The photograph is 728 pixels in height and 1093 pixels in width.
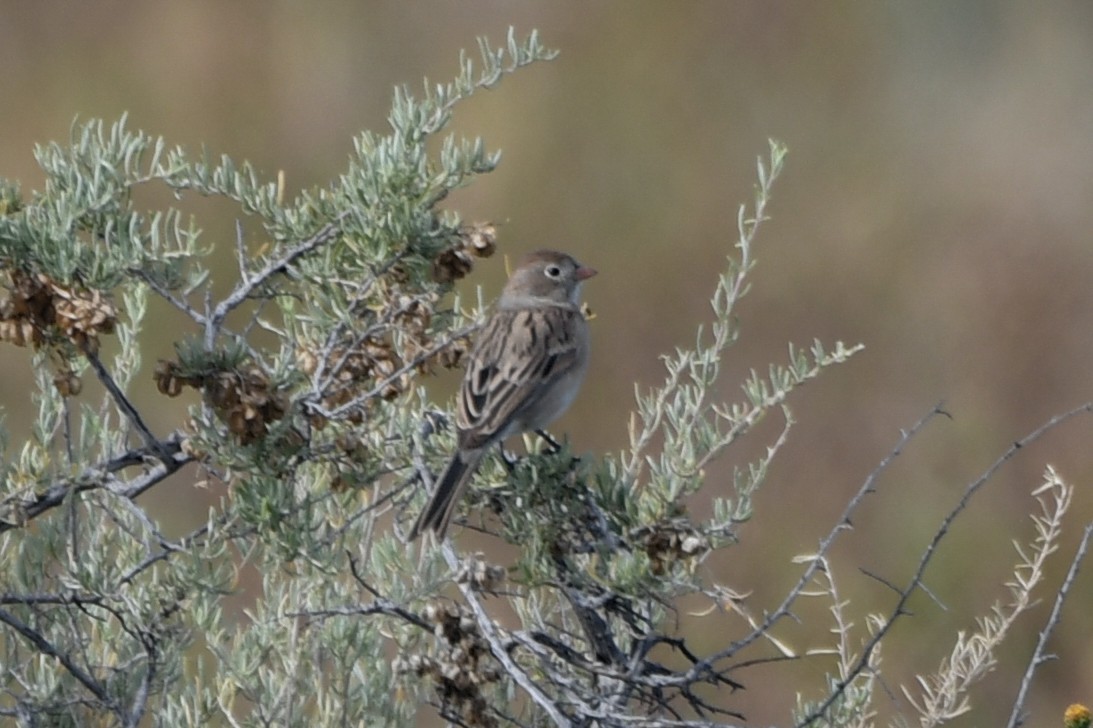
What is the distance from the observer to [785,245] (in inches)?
412

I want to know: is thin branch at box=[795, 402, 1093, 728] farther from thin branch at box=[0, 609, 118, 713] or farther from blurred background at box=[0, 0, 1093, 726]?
blurred background at box=[0, 0, 1093, 726]

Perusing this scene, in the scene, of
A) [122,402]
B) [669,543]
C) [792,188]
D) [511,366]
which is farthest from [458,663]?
[792,188]

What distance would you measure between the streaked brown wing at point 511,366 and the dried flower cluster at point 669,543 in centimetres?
88

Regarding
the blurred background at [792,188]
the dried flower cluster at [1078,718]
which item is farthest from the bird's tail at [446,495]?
the blurred background at [792,188]

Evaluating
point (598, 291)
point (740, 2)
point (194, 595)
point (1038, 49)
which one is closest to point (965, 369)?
point (598, 291)

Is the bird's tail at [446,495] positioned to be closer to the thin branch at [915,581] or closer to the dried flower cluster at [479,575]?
the dried flower cluster at [479,575]

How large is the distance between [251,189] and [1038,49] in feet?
30.0

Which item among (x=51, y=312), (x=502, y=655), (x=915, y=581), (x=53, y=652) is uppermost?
(x=51, y=312)

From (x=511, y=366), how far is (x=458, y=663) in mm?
2104

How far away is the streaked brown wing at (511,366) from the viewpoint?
175 inches

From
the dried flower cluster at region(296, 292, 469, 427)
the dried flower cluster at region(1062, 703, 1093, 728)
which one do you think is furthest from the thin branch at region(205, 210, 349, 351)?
the dried flower cluster at region(1062, 703, 1093, 728)

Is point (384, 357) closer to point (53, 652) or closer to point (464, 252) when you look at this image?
point (464, 252)

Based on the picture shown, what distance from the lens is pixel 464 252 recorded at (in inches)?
138

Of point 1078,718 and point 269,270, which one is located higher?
point 269,270
